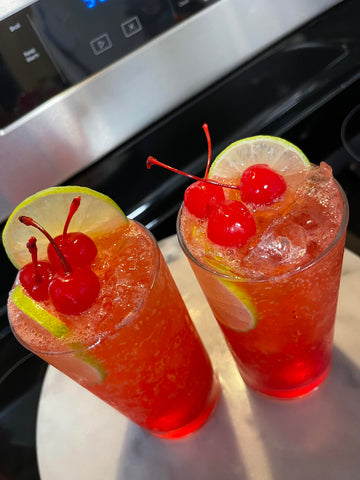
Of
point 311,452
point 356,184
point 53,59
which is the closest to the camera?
point 311,452

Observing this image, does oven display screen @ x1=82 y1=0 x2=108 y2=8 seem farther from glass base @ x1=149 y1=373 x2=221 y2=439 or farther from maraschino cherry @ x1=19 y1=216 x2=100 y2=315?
glass base @ x1=149 y1=373 x2=221 y2=439

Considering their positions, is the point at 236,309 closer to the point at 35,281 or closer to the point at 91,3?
the point at 35,281

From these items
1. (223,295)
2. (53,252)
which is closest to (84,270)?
(53,252)

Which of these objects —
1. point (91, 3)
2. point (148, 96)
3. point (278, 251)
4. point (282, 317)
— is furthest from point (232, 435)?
point (91, 3)

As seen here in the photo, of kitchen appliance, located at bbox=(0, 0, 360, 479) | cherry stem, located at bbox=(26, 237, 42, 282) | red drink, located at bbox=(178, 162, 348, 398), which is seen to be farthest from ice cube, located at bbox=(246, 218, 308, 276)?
kitchen appliance, located at bbox=(0, 0, 360, 479)

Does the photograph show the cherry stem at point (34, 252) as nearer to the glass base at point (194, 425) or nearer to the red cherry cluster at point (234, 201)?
the red cherry cluster at point (234, 201)

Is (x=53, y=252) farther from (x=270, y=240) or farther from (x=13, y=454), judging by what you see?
(x=13, y=454)
